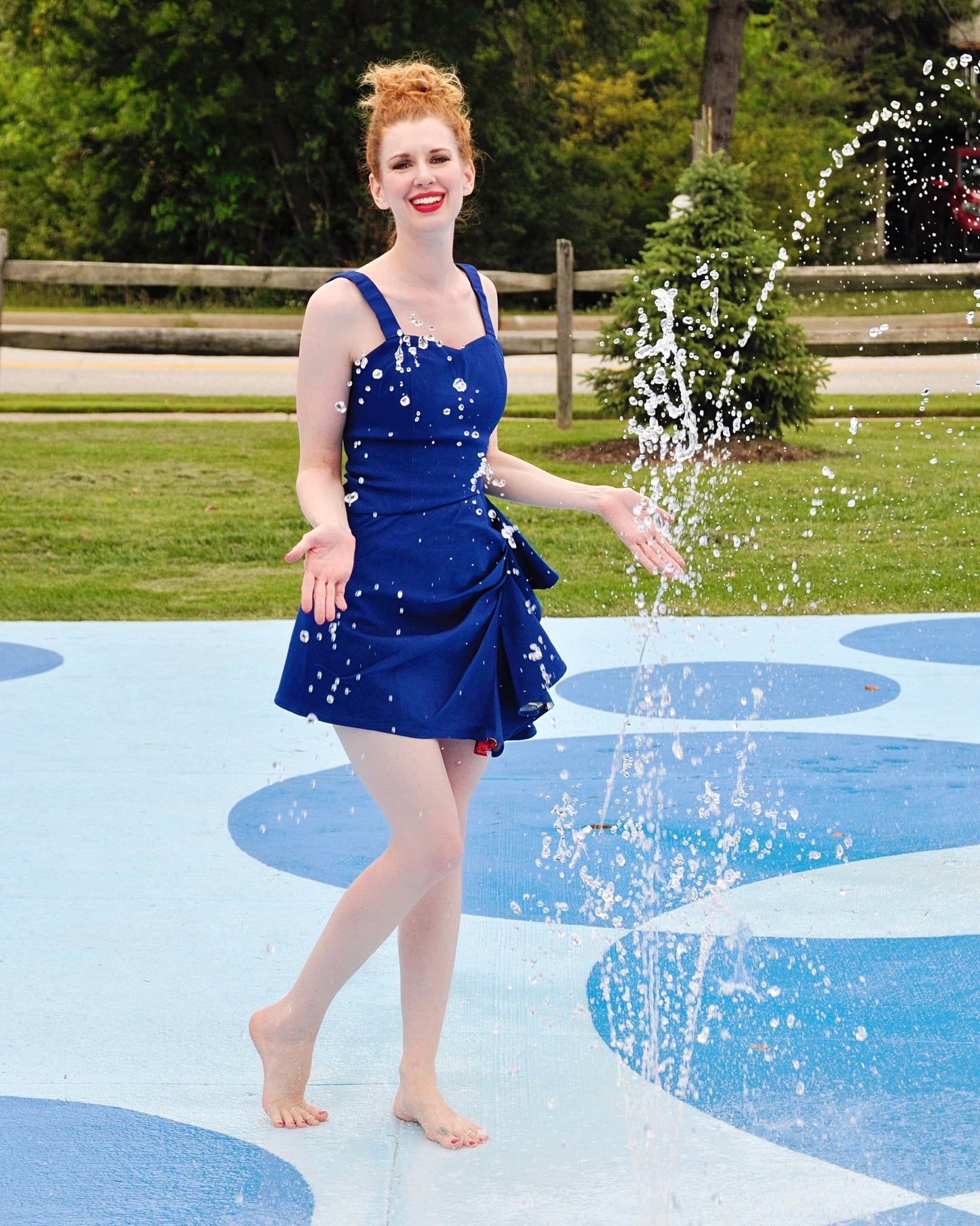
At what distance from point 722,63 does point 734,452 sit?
1188 cm

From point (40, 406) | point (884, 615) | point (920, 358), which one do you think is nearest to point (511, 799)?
point (884, 615)

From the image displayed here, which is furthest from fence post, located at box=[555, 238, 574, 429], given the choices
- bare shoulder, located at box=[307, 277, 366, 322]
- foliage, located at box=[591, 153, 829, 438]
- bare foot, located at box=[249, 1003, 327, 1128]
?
bare foot, located at box=[249, 1003, 327, 1128]

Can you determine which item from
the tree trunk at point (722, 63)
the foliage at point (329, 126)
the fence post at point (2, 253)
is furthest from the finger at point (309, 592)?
the foliage at point (329, 126)

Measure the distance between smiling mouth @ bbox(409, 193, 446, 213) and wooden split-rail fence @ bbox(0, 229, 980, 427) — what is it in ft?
36.4

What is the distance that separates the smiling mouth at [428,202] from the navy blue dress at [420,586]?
0.16 metres

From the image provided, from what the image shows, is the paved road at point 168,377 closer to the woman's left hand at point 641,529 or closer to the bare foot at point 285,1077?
the woman's left hand at point 641,529

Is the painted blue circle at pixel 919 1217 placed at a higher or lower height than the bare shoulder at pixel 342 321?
lower

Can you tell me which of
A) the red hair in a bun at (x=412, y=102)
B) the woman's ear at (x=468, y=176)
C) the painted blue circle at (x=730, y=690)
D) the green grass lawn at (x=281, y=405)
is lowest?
the painted blue circle at (x=730, y=690)

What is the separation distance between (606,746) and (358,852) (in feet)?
4.22

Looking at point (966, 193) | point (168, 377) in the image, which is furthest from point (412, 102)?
point (966, 193)

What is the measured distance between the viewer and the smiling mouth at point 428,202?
9.01ft

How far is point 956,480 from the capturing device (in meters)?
11.2

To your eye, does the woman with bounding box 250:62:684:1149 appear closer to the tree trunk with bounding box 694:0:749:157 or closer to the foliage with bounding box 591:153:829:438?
the foliage with bounding box 591:153:829:438

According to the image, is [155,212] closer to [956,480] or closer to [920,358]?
[920,358]
